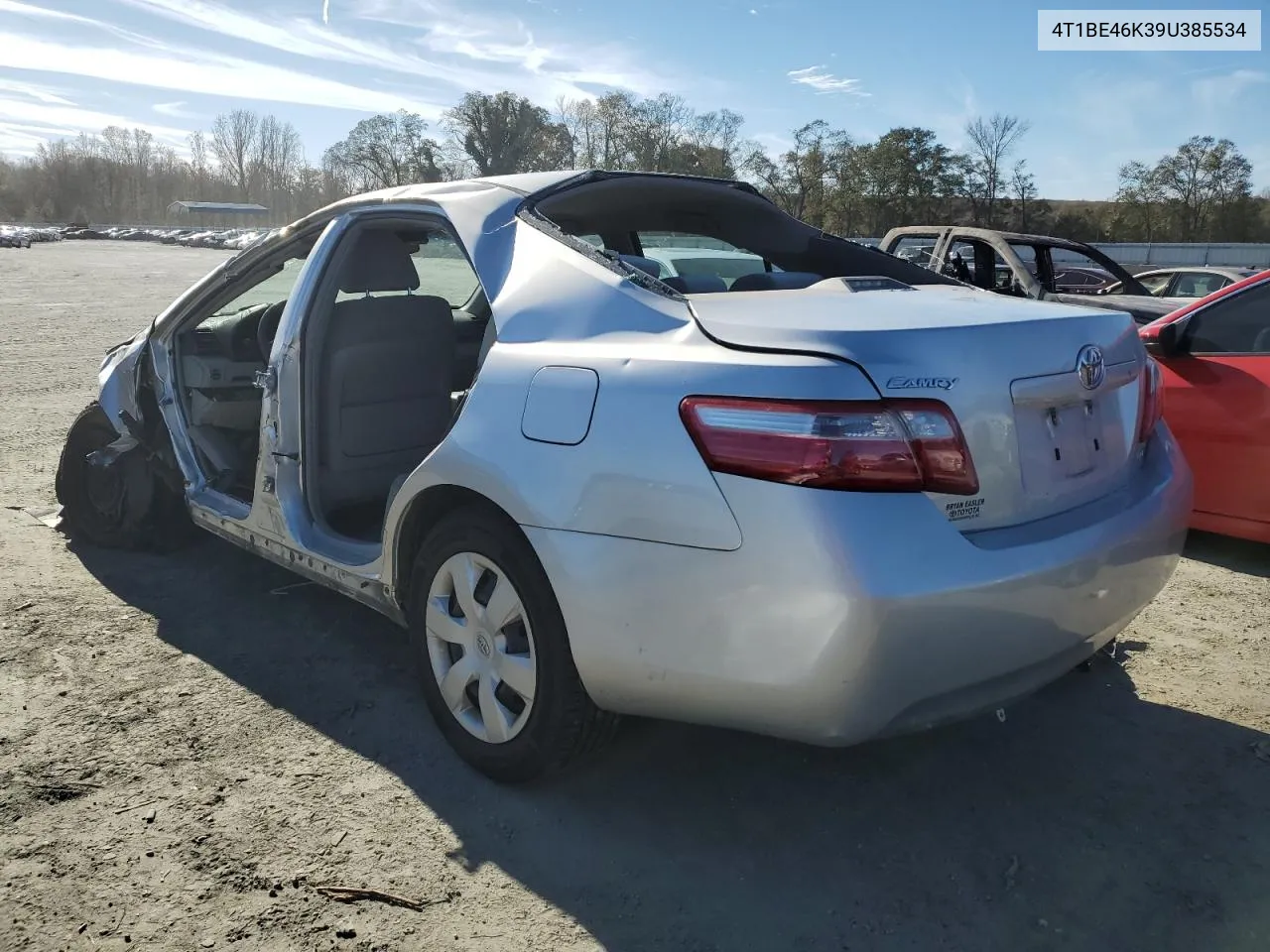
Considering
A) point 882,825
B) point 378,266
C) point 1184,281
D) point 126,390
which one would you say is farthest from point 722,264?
point 1184,281

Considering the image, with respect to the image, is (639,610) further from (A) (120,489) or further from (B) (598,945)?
(A) (120,489)

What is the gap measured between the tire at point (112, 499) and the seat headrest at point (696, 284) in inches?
109

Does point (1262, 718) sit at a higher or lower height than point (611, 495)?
lower

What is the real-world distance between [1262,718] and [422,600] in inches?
104

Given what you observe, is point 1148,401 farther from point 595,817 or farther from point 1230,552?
point 1230,552

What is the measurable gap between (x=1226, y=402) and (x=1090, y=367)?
2673mm

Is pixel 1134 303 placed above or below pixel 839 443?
above

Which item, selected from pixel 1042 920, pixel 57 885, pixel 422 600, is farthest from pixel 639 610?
pixel 57 885

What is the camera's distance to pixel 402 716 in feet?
9.80

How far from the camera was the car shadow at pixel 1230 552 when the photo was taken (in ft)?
14.8

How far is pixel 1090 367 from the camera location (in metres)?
2.30

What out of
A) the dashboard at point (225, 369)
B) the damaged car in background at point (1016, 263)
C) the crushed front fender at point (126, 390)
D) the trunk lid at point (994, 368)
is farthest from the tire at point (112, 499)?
the damaged car in background at point (1016, 263)

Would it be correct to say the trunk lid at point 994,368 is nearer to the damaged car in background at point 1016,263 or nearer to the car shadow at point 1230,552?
the car shadow at point 1230,552

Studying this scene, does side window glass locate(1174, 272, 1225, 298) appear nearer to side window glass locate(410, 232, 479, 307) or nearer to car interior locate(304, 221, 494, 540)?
side window glass locate(410, 232, 479, 307)
